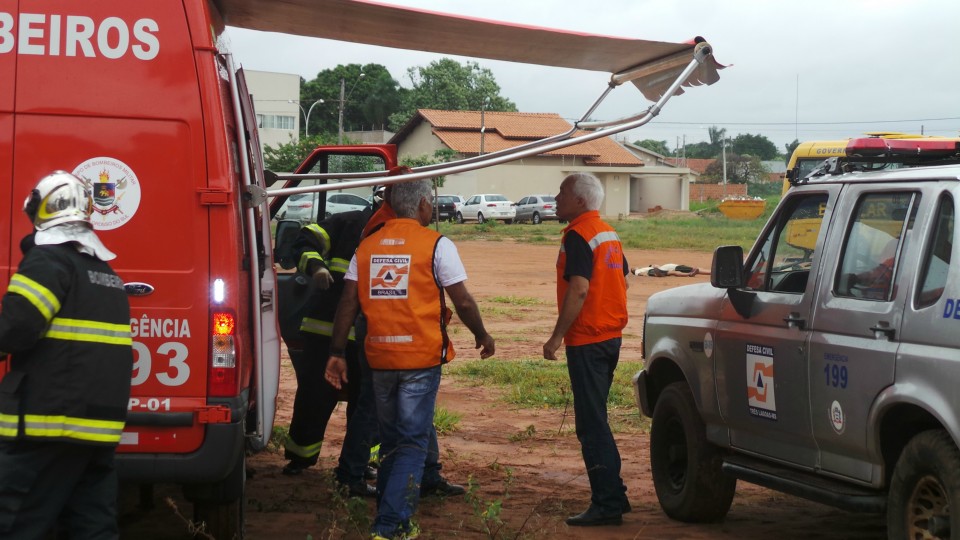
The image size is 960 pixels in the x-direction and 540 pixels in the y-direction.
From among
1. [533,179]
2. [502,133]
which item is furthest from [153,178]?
[502,133]

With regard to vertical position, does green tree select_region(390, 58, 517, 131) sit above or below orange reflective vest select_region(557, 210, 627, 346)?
above

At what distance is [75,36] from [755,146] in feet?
428

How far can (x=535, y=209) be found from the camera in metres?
54.5

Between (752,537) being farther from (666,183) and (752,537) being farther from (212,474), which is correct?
(666,183)

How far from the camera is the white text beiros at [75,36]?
5078mm

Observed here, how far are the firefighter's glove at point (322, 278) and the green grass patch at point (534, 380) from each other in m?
3.87

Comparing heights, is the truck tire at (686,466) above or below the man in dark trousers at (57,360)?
below

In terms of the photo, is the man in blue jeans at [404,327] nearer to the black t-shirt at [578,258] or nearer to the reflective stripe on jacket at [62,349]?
the black t-shirt at [578,258]

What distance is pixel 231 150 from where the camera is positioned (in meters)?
5.39

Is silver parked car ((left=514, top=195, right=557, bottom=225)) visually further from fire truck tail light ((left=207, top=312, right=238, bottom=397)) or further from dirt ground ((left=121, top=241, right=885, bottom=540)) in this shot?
fire truck tail light ((left=207, top=312, right=238, bottom=397))

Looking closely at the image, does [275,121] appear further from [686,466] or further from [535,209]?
[686,466]

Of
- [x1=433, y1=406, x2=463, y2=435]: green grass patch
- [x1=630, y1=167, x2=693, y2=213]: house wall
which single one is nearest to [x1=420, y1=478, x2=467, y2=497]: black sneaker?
[x1=433, y1=406, x2=463, y2=435]: green grass patch

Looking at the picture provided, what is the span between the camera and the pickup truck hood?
267 inches

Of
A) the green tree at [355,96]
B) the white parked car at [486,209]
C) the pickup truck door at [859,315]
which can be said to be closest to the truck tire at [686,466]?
the pickup truck door at [859,315]
